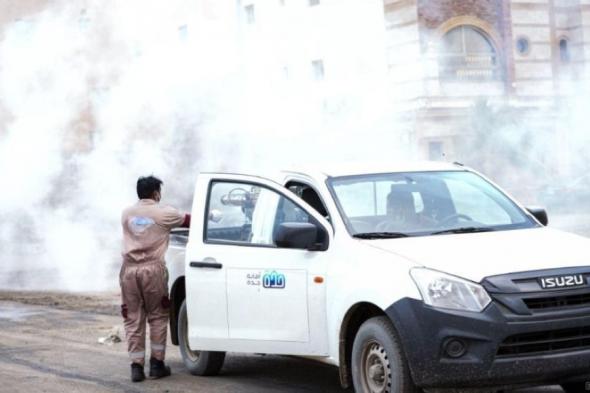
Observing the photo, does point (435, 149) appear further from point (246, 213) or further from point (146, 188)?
point (246, 213)

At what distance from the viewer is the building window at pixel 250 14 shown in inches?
841

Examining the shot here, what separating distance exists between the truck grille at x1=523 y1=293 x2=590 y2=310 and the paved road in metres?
1.66

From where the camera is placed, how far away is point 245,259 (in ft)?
27.7

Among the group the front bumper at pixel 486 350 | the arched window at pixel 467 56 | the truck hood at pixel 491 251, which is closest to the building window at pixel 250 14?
the arched window at pixel 467 56

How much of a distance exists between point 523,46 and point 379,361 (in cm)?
2215

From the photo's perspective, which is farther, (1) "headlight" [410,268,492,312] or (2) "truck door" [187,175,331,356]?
(2) "truck door" [187,175,331,356]

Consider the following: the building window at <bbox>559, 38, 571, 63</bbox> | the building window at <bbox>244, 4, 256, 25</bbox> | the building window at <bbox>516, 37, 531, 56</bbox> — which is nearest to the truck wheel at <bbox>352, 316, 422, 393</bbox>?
the building window at <bbox>244, 4, 256, 25</bbox>

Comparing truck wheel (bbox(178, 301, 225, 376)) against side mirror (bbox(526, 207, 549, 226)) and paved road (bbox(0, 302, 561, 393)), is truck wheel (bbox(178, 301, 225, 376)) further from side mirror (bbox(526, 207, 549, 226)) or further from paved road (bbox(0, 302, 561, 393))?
side mirror (bbox(526, 207, 549, 226))

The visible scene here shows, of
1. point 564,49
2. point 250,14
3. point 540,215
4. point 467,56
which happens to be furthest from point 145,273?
point 564,49

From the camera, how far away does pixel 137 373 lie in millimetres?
9352

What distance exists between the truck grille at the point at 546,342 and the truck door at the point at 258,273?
1.45 metres

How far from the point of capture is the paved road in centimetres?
898

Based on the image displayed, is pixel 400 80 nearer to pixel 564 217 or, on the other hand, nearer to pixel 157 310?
pixel 564 217

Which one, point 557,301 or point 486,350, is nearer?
point 486,350
